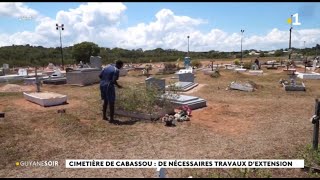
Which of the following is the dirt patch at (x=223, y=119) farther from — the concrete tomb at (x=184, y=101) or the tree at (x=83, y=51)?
the tree at (x=83, y=51)

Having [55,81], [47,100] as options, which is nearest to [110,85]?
[47,100]

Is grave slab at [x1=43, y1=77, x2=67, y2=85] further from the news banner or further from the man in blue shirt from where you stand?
the news banner

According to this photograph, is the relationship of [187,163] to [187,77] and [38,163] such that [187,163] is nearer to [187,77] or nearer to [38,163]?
[38,163]

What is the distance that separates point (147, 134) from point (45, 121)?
293 cm

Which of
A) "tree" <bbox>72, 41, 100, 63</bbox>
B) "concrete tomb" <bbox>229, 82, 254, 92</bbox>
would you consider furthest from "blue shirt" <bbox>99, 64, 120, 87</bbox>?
"tree" <bbox>72, 41, 100, 63</bbox>

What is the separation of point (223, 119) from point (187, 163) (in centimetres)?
386

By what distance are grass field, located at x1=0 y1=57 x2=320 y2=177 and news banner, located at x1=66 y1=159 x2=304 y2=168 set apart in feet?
0.61

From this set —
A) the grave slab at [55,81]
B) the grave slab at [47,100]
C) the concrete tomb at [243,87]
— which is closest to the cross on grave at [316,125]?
the grave slab at [47,100]

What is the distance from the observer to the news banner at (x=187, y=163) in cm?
548

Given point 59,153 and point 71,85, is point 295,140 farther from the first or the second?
point 71,85

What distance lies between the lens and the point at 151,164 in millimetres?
5539

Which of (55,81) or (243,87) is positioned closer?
(243,87)

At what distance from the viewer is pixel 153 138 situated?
716 centimetres

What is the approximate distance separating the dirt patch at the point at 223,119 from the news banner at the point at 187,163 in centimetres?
197
